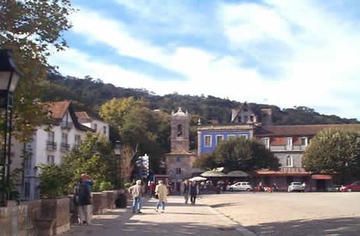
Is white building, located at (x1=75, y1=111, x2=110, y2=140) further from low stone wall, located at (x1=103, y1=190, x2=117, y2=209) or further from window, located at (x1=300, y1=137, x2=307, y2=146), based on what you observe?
low stone wall, located at (x1=103, y1=190, x2=117, y2=209)

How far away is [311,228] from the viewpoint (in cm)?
1909

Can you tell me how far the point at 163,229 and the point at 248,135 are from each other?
89792 mm

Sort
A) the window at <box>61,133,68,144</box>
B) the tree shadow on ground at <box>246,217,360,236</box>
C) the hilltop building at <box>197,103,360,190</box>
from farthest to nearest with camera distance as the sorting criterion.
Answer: the hilltop building at <box>197,103,360,190</box>, the window at <box>61,133,68,144</box>, the tree shadow on ground at <box>246,217,360,236</box>

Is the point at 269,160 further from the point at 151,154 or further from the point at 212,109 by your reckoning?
the point at 212,109

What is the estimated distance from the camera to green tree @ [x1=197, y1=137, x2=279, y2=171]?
94000mm

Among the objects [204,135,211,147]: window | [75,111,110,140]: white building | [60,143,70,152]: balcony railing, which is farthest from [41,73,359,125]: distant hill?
[60,143,70,152]: balcony railing

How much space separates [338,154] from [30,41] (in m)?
73.9

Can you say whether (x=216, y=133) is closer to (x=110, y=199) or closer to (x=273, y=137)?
(x=273, y=137)

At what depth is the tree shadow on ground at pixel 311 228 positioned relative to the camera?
17455 millimetres

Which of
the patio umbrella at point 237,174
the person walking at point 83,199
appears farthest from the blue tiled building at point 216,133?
the person walking at point 83,199

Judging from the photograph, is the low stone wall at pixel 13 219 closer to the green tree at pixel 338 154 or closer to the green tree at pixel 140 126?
the green tree at pixel 338 154

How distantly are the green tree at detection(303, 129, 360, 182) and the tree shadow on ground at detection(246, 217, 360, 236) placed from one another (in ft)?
219

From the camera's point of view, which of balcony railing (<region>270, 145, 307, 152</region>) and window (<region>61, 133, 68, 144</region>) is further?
balcony railing (<region>270, 145, 307, 152</region>)

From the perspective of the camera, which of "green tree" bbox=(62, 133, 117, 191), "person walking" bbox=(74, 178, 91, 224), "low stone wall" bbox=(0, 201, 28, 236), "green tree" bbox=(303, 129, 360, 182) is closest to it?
"low stone wall" bbox=(0, 201, 28, 236)
